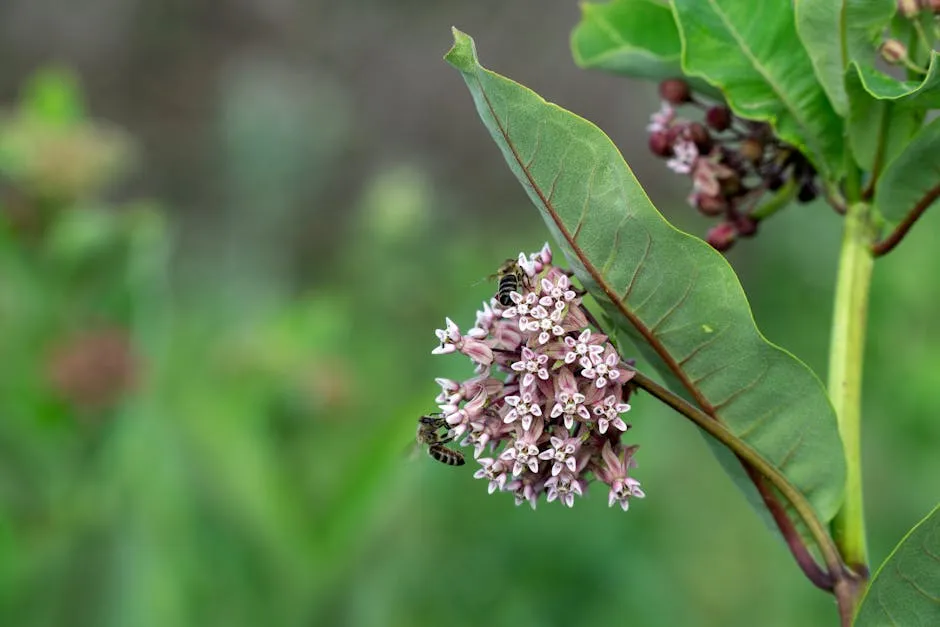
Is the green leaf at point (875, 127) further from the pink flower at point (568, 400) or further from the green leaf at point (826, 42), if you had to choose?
the pink flower at point (568, 400)

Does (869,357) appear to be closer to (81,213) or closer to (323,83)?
(81,213)

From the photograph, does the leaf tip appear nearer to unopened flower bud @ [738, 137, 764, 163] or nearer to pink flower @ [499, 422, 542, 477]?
pink flower @ [499, 422, 542, 477]

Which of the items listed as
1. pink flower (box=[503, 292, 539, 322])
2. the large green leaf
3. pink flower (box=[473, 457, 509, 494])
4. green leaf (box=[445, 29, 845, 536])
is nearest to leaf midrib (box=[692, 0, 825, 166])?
the large green leaf

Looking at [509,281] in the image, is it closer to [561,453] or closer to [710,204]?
[561,453]

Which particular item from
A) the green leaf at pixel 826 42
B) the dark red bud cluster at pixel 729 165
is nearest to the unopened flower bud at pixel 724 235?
the dark red bud cluster at pixel 729 165

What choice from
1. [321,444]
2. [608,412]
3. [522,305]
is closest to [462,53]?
[522,305]

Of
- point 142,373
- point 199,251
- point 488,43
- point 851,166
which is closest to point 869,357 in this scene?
point 142,373
